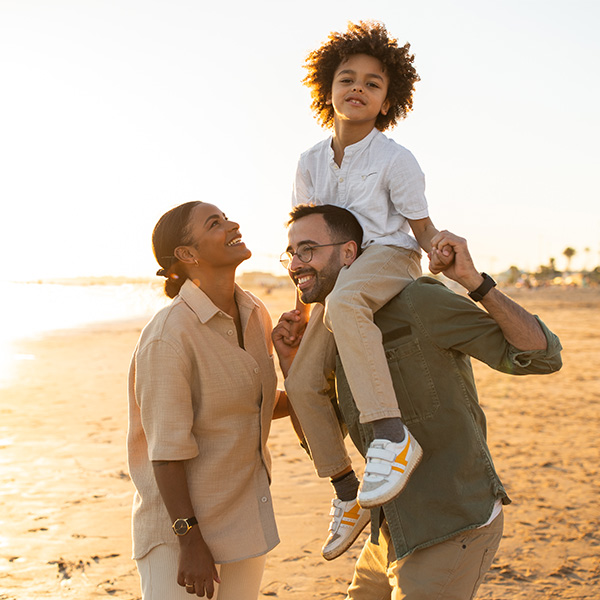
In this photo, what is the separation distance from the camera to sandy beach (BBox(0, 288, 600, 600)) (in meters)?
5.32

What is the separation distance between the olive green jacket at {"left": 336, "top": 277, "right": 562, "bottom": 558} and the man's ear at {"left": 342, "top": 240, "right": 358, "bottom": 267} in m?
0.37

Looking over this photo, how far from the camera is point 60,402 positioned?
41.1 feet

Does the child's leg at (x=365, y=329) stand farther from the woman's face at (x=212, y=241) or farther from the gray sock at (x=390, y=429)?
the woman's face at (x=212, y=241)

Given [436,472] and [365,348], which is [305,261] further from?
[436,472]

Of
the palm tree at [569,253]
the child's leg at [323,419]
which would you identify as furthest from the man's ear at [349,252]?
the palm tree at [569,253]

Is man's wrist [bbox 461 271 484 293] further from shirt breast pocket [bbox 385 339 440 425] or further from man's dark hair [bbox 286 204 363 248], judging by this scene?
man's dark hair [bbox 286 204 363 248]

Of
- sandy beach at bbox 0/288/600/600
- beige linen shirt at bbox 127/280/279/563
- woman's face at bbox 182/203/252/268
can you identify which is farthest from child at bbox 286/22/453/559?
sandy beach at bbox 0/288/600/600

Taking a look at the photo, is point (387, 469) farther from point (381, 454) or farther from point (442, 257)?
point (442, 257)

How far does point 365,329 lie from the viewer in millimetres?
2756

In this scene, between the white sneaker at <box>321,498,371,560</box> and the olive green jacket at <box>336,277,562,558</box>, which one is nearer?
the olive green jacket at <box>336,277,562,558</box>

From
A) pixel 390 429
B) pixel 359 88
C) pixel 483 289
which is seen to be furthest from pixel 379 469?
pixel 359 88

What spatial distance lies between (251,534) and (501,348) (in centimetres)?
139

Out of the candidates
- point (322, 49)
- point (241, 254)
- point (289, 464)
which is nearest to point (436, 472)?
point (241, 254)

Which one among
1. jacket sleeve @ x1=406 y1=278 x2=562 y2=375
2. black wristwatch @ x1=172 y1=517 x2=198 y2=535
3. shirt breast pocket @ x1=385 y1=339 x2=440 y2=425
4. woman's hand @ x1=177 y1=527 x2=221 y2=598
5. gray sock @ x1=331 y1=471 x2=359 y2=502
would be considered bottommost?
woman's hand @ x1=177 y1=527 x2=221 y2=598
